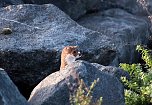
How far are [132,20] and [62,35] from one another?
4.68m

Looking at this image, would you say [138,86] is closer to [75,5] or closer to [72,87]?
[72,87]

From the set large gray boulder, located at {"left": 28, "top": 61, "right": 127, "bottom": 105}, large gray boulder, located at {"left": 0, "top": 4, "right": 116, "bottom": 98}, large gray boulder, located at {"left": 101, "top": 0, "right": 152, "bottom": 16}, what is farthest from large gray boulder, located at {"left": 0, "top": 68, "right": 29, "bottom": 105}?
large gray boulder, located at {"left": 101, "top": 0, "right": 152, "bottom": 16}

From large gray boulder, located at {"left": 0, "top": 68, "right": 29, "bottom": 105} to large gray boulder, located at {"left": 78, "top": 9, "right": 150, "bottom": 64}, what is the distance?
17.8 ft

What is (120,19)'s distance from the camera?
11.9 meters

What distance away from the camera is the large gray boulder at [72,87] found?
495 centimetres

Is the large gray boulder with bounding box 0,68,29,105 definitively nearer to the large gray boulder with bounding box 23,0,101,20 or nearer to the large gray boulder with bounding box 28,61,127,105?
the large gray boulder with bounding box 28,61,127,105

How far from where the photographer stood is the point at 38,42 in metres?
7.33

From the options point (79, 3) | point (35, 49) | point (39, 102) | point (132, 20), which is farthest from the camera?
point (132, 20)

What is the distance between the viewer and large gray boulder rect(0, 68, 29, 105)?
4.52 m

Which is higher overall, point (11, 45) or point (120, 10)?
point (11, 45)

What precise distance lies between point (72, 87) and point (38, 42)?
8.34ft

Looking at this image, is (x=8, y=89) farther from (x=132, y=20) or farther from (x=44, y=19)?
(x=132, y=20)

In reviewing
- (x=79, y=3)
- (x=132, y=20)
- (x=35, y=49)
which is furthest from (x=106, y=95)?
(x=132, y=20)

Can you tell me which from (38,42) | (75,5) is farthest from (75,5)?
(38,42)
